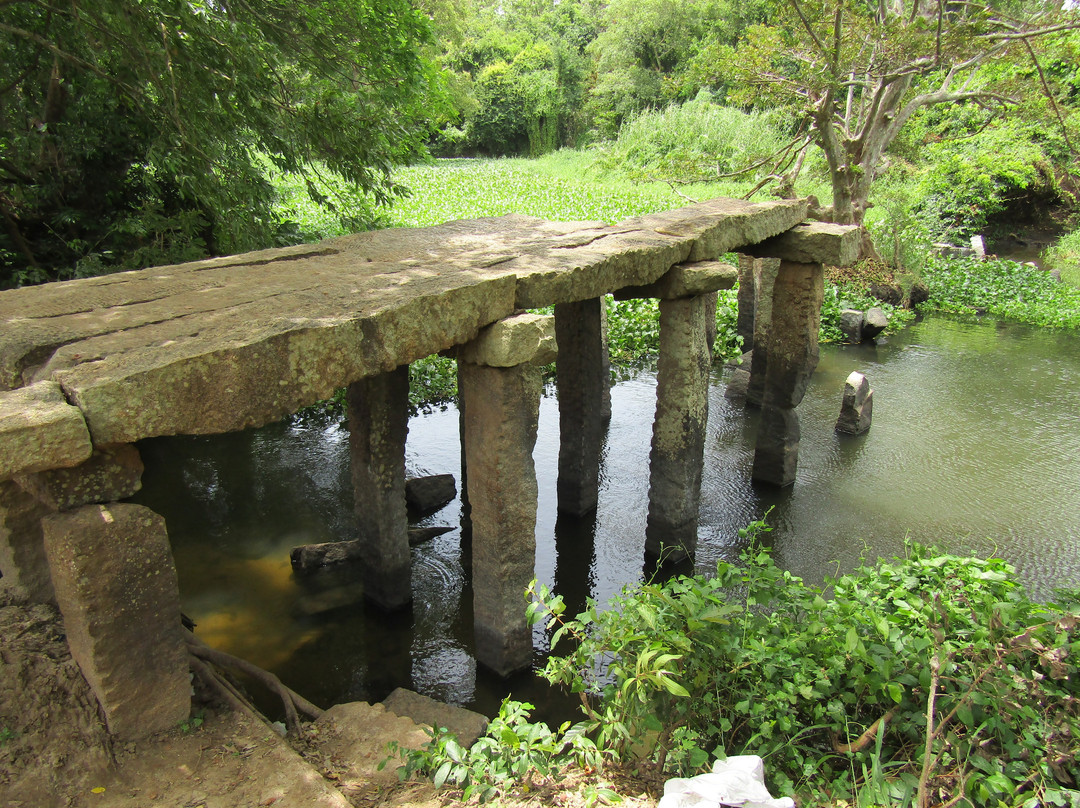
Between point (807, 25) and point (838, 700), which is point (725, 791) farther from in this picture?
point (807, 25)

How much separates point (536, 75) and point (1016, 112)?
27407 millimetres

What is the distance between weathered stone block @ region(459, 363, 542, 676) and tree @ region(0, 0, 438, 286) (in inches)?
161

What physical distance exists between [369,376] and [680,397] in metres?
2.52

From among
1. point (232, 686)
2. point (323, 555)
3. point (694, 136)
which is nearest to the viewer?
point (232, 686)

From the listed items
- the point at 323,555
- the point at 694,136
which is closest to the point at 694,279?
the point at 323,555

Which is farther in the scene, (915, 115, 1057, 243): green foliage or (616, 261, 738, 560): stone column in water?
(915, 115, 1057, 243): green foliage

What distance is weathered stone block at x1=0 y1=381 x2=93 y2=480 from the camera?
251 centimetres

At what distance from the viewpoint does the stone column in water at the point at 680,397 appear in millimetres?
5688

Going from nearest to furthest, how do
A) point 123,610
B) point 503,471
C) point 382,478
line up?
point 123,610 < point 503,471 < point 382,478

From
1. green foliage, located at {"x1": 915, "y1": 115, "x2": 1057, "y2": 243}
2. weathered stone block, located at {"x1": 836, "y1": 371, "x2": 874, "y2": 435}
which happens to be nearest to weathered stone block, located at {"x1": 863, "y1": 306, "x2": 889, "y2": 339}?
weathered stone block, located at {"x1": 836, "y1": 371, "x2": 874, "y2": 435}

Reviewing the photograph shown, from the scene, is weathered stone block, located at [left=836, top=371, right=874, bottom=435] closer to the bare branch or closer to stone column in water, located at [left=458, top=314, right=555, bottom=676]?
stone column in water, located at [left=458, top=314, right=555, bottom=676]

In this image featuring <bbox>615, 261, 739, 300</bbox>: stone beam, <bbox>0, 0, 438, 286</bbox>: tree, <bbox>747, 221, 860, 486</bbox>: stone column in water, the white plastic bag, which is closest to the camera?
the white plastic bag

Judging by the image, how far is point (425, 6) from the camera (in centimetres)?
2569

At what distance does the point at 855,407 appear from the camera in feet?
28.4
